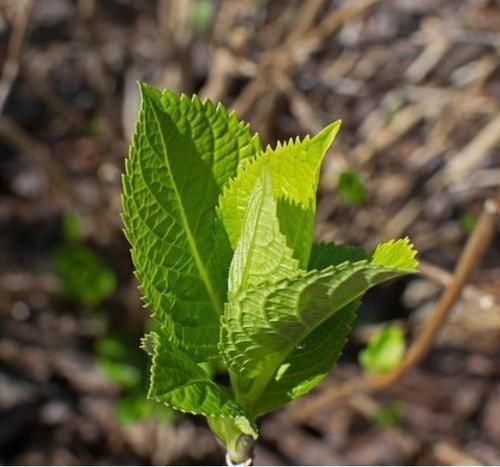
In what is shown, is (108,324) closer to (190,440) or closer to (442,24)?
(190,440)

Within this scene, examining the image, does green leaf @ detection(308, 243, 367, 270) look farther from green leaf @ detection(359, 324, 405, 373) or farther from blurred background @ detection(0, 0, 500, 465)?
blurred background @ detection(0, 0, 500, 465)

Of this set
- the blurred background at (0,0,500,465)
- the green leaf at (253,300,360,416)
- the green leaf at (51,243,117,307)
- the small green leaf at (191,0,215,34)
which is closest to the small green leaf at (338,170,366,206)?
the blurred background at (0,0,500,465)

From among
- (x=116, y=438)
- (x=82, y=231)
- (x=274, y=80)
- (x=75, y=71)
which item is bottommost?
(x=116, y=438)

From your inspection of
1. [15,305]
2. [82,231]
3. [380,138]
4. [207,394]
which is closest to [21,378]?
[15,305]

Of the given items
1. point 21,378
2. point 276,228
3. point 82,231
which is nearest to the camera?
point 276,228

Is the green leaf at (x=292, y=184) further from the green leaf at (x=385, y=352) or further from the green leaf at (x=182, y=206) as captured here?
the green leaf at (x=385, y=352)

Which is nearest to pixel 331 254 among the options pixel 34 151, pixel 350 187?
pixel 350 187
